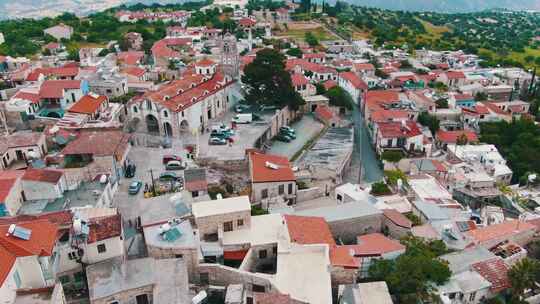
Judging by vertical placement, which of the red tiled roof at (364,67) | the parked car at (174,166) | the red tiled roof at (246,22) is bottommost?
the parked car at (174,166)

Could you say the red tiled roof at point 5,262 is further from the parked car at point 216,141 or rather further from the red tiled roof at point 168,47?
the red tiled roof at point 168,47

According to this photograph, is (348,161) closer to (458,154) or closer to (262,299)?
(458,154)

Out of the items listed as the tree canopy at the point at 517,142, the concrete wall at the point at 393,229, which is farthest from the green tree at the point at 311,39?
the concrete wall at the point at 393,229

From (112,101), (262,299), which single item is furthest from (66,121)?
(262,299)

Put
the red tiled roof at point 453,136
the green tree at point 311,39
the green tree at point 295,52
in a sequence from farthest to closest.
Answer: the green tree at point 311,39 → the green tree at point 295,52 → the red tiled roof at point 453,136

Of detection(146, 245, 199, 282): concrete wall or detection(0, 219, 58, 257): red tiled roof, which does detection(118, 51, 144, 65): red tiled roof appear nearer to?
detection(0, 219, 58, 257): red tiled roof

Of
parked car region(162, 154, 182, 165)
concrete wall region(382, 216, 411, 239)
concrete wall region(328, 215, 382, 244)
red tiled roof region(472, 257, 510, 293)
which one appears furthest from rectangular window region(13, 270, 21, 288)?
red tiled roof region(472, 257, 510, 293)
